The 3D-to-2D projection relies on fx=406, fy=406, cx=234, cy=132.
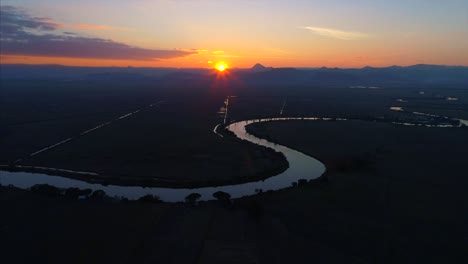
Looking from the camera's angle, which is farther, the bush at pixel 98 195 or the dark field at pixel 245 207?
the bush at pixel 98 195

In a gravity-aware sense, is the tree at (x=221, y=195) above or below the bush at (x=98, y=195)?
above

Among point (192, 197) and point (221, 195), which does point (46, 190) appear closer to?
point (192, 197)

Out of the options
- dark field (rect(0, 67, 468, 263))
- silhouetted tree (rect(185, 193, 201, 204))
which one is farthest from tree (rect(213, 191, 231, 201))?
dark field (rect(0, 67, 468, 263))

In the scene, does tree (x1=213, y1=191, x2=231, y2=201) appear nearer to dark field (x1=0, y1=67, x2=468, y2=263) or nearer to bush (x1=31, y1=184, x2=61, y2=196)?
dark field (x1=0, y1=67, x2=468, y2=263)

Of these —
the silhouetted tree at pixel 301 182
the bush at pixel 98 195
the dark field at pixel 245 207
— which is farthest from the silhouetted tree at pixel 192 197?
the silhouetted tree at pixel 301 182

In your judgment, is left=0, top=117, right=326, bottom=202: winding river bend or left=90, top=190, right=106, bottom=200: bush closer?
left=90, top=190, right=106, bottom=200: bush

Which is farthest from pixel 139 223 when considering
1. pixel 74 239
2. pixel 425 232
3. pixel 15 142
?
pixel 15 142

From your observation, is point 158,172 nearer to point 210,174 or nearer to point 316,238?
point 210,174

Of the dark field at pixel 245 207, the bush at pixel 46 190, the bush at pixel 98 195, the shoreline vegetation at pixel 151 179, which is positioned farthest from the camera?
the shoreline vegetation at pixel 151 179

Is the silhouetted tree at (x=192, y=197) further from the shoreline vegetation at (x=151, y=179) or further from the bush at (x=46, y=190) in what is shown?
the bush at (x=46, y=190)

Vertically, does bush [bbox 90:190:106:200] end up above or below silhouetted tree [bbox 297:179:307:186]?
below

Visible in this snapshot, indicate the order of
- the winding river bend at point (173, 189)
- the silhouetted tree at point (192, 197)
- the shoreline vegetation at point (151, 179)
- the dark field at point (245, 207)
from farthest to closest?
the shoreline vegetation at point (151, 179)
the winding river bend at point (173, 189)
the silhouetted tree at point (192, 197)
the dark field at point (245, 207)
